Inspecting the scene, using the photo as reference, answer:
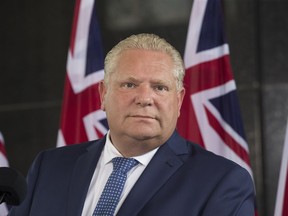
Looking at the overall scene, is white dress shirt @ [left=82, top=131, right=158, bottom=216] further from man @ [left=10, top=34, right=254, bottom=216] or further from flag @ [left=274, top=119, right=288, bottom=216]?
flag @ [left=274, top=119, right=288, bottom=216]

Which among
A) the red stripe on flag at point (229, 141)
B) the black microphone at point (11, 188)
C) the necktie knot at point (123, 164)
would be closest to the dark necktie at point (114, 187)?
the necktie knot at point (123, 164)

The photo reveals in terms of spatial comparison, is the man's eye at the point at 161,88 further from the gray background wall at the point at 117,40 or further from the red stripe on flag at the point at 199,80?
the gray background wall at the point at 117,40

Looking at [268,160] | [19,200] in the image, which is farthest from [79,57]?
[19,200]

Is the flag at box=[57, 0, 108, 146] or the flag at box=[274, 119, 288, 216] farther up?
the flag at box=[57, 0, 108, 146]

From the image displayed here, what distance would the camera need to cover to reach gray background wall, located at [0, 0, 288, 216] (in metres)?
4.27

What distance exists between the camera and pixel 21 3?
17.3ft

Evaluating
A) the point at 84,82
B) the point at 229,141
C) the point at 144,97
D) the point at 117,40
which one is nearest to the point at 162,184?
the point at 144,97

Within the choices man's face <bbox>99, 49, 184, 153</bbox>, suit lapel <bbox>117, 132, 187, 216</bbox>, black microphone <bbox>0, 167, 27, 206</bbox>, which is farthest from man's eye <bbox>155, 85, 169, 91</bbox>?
black microphone <bbox>0, 167, 27, 206</bbox>

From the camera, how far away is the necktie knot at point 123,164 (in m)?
2.33

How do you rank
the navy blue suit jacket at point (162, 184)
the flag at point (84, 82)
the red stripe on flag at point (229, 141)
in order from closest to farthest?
1. the navy blue suit jacket at point (162, 184)
2. the red stripe on flag at point (229, 141)
3. the flag at point (84, 82)

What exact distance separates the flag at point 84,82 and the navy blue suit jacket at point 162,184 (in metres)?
1.79

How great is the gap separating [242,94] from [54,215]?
7.49ft

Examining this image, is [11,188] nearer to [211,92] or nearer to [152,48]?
[152,48]

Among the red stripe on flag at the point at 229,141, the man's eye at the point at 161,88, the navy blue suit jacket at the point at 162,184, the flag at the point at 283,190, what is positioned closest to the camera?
the navy blue suit jacket at the point at 162,184
